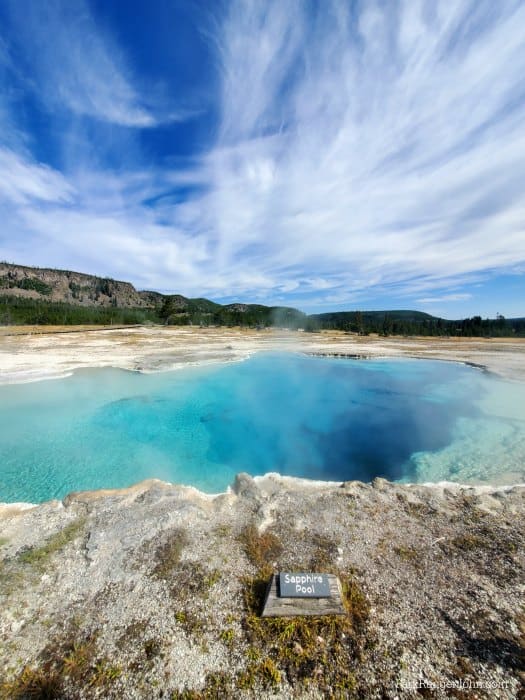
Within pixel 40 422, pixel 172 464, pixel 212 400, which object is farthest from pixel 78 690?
pixel 212 400

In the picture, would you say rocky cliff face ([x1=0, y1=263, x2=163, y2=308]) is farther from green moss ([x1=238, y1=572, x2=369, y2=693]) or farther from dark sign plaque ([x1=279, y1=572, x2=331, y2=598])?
green moss ([x1=238, y1=572, x2=369, y2=693])

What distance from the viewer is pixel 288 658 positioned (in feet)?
9.91

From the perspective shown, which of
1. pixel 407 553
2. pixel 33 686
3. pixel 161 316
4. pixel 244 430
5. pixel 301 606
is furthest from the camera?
pixel 161 316

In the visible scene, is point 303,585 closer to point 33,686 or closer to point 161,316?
point 33,686

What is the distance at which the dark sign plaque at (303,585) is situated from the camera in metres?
3.47

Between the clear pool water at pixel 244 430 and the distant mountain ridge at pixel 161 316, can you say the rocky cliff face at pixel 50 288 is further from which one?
the clear pool water at pixel 244 430

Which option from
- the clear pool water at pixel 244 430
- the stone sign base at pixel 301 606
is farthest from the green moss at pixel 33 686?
the clear pool water at pixel 244 430

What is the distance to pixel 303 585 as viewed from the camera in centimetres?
357

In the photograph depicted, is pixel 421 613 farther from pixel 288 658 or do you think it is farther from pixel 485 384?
pixel 485 384

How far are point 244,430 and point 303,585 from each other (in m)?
8.84

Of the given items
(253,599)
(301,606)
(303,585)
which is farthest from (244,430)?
(301,606)

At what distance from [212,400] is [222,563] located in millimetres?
11790

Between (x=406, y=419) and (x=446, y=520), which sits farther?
(x=406, y=419)

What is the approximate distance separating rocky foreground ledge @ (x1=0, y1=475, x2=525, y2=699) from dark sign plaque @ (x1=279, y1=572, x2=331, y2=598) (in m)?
0.25
